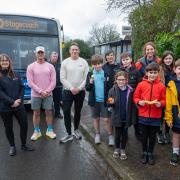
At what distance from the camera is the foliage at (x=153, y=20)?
13.0 metres

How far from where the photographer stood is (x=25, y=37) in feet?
31.0

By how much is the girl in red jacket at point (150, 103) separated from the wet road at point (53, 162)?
87 centimetres

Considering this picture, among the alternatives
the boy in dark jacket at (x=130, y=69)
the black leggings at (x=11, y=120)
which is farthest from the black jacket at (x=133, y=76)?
the black leggings at (x=11, y=120)

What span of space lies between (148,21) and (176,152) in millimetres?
9059

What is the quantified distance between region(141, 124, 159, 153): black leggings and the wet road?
77 centimetres

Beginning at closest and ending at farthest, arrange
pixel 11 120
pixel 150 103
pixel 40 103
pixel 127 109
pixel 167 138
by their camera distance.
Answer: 1. pixel 150 103
2. pixel 127 109
3. pixel 11 120
4. pixel 167 138
5. pixel 40 103

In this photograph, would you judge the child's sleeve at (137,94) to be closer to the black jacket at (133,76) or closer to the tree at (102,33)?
the black jacket at (133,76)

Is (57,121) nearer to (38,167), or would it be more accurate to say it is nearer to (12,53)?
(12,53)

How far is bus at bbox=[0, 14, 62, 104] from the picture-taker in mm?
9219

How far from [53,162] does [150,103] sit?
1.94 metres

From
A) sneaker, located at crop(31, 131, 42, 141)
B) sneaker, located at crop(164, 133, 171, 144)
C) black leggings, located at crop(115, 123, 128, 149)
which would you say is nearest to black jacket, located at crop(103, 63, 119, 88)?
black leggings, located at crop(115, 123, 128, 149)

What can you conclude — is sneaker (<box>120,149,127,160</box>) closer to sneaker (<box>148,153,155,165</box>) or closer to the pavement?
the pavement

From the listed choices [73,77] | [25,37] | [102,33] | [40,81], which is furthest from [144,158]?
[102,33]

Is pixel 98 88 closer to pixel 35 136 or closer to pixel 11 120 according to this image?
pixel 11 120
